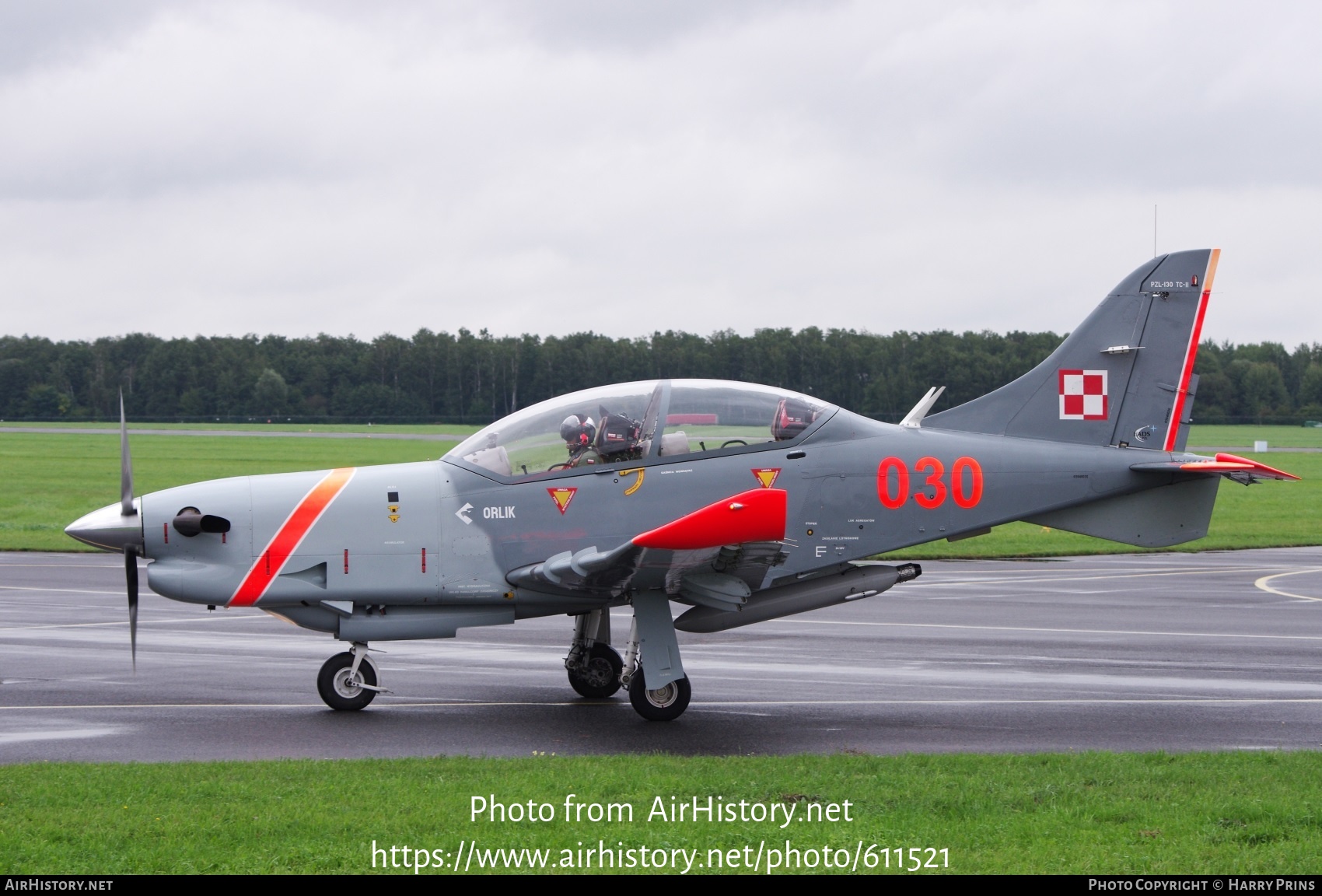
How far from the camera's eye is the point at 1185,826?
22.3ft

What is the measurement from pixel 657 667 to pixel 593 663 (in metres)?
1.48

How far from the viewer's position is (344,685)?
10898 mm

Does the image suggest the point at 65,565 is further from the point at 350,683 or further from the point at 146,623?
the point at 350,683

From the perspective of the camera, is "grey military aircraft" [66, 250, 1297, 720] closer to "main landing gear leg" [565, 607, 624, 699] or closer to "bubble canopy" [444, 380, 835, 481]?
"bubble canopy" [444, 380, 835, 481]

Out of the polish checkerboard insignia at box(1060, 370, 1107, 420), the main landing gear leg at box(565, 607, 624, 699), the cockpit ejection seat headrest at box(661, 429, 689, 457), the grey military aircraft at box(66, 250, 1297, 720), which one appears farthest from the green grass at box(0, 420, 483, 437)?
the cockpit ejection seat headrest at box(661, 429, 689, 457)

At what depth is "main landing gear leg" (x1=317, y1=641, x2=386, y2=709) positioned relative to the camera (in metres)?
10.9

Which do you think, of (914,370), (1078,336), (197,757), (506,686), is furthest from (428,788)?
(914,370)

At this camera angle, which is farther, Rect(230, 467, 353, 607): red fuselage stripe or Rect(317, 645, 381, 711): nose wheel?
Rect(317, 645, 381, 711): nose wheel

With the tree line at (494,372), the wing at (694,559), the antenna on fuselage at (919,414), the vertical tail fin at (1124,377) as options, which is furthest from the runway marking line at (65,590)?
the tree line at (494,372)

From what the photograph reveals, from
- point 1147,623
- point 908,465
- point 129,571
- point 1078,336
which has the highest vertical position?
point 1078,336

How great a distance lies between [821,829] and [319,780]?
315 centimetres

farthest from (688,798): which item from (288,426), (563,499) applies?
(288,426)

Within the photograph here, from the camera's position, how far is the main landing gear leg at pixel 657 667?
10.4 meters
